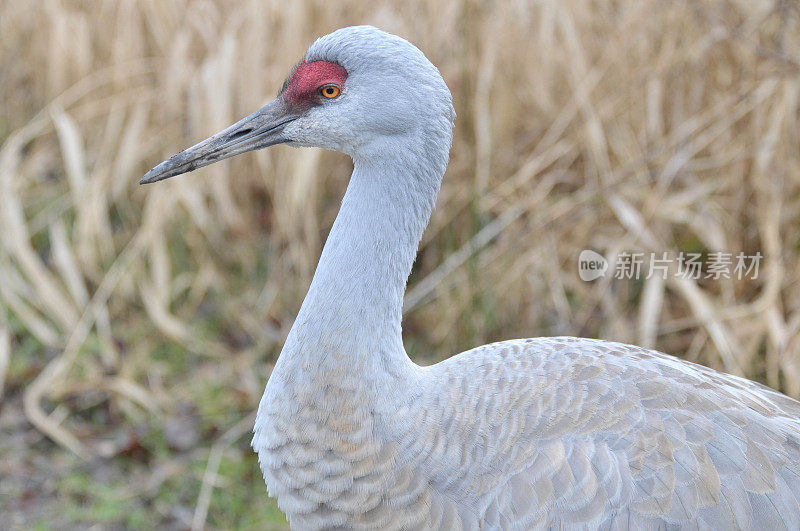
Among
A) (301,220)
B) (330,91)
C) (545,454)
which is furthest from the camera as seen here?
(301,220)

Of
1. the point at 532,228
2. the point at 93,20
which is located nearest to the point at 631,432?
the point at 532,228

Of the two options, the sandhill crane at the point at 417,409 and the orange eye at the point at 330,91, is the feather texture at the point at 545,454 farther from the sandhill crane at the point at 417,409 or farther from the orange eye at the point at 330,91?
the orange eye at the point at 330,91

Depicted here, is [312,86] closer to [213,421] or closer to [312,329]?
[312,329]

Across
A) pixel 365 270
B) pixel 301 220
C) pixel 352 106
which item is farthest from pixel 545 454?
pixel 301 220

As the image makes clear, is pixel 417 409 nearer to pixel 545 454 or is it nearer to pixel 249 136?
pixel 545 454

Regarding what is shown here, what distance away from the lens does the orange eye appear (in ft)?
7.23

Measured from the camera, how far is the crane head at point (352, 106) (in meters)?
2.16

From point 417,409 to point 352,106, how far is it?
2.42 feet

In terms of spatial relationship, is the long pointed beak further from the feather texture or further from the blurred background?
the blurred background

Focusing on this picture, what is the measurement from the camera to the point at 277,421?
2.20 meters

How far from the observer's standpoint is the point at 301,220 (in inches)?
170

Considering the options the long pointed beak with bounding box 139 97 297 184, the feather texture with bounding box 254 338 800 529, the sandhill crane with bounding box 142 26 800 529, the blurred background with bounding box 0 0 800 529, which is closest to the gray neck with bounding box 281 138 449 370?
the sandhill crane with bounding box 142 26 800 529

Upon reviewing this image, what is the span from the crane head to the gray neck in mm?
55

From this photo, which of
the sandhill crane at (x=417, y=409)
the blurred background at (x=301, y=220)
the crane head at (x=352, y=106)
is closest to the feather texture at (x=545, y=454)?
the sandhill crane at (x=417, y=409)
